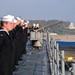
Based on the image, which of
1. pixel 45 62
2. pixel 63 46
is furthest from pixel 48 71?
pixel 63 46

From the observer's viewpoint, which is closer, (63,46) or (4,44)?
(4,44)

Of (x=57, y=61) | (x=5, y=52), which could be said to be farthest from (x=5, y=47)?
(x=57, y=61)

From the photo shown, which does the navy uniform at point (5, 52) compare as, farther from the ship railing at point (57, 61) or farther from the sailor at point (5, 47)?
the ship railing at point (57, 61)

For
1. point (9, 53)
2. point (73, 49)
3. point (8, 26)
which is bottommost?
point (73, 49)

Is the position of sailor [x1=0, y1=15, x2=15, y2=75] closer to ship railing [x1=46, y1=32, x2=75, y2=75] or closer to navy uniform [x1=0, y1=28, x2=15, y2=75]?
navy uniform [x1=0, y1=28, x2=15, y2=75]

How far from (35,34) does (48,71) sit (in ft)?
35.2

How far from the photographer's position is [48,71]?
43.3 ft

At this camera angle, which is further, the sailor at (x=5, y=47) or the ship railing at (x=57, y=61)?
the sailor at (x=5, y=47)

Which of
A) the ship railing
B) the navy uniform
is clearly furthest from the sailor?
the ship railing

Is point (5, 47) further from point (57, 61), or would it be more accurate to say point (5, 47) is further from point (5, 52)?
point (57, 61)

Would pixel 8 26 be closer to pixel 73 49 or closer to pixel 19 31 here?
pixel 19 31

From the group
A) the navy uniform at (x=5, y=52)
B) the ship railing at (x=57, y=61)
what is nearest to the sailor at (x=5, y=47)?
the navy uniform at (x=5, y=52)

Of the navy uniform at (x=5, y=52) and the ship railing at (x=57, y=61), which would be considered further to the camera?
the navy uniform at (x=5, y=52)

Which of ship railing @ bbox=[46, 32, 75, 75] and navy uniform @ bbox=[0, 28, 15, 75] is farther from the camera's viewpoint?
navy uniform @ bbox=[0, 28, 15, 75]
